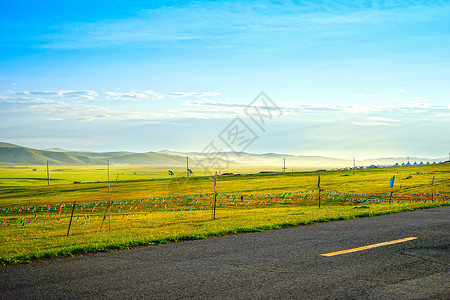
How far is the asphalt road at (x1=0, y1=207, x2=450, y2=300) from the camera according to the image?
6.52 m

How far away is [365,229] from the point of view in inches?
503

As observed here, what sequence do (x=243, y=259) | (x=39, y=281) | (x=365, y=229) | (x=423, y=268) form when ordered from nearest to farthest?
1. (x=39, y=281)
2. (x=423, y=268)
3. (x=243, y=259)
4. (x=365, y=229)

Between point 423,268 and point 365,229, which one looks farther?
point 365,229

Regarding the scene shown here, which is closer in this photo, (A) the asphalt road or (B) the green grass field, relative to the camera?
(A) the asphalt road

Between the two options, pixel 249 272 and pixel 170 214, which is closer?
pixel 249 272

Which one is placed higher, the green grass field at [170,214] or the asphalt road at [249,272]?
the asphalt road at [249,272]

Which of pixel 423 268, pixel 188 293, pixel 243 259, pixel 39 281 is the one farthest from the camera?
pixel 243 259

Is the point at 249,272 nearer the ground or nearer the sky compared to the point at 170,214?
nearer the sky

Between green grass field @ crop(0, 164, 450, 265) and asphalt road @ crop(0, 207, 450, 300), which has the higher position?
asphalt road @ crop(0, 207, 450, 300)

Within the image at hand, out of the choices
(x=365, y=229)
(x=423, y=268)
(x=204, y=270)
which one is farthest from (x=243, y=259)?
(x=365, y=229)

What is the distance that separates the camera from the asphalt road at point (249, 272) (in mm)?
6516

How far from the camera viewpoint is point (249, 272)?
7.71m

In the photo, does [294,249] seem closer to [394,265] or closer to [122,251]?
[394,265]

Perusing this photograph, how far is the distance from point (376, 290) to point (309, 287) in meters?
1.06
